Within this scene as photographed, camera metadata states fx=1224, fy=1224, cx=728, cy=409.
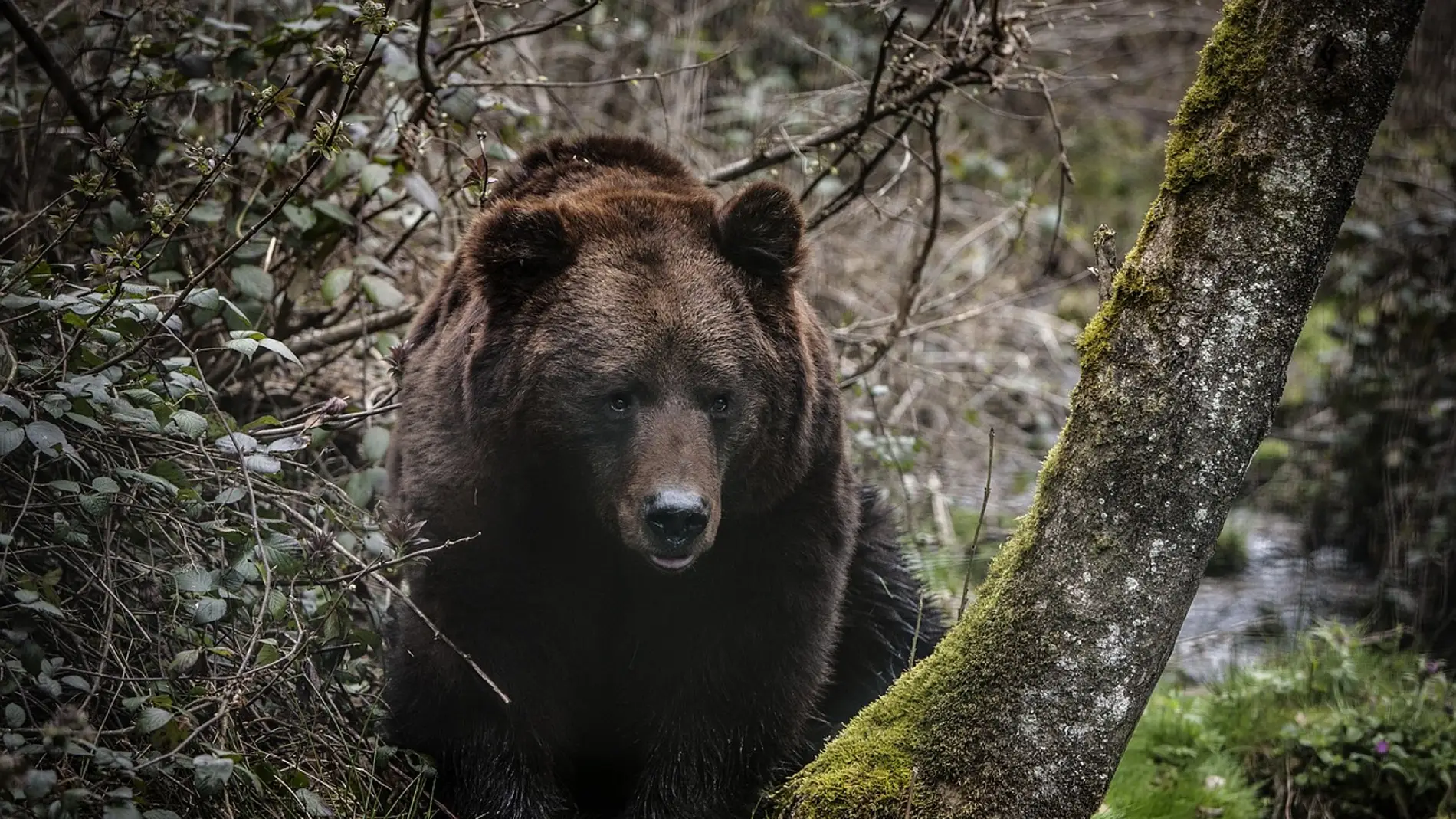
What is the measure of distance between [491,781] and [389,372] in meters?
1.48

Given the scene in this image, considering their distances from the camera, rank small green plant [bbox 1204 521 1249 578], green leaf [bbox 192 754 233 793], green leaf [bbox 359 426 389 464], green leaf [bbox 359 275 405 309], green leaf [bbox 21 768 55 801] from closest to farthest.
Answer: green leaf [bbox 21 768 55 801], green leaf [bbox 192 754 233 793], green leaf [bbox 359 426 389 464], green leaf [bbox 359 275 405 309], small green plant [bbox 1204 521 1249 578]

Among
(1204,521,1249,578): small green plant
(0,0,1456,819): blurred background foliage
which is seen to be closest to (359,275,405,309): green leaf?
(0,0,1456,819): blurred background foliage

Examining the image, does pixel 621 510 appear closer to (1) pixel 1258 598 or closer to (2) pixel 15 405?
(2) pixel 15 405

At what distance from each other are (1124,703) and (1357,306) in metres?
5.83

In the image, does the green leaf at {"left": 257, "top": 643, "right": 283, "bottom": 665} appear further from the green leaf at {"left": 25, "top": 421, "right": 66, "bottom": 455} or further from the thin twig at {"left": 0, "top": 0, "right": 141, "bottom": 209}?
the thin twig at {"left": 0, "top": 0, "right": 141, "bottom": 209}

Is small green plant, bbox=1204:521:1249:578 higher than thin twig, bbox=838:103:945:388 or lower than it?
lower

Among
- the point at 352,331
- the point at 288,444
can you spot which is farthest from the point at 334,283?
the point at 288,444

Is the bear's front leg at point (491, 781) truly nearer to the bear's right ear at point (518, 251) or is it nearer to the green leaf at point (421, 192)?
the bear's right ear at point (518, 251)

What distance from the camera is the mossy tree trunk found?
2.73 meters

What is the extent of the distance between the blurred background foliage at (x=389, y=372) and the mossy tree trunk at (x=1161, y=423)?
3.59 ft

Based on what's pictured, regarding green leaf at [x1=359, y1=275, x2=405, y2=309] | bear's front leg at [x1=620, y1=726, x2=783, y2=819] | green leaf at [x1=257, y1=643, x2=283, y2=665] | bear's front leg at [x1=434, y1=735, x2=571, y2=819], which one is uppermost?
green leaf at [x1=359, y1=275, x2=405, y2=309]

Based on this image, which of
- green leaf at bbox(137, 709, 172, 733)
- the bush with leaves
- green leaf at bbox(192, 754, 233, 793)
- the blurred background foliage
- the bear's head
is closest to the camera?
green leaf at bbox(192, 754, 233, 793)

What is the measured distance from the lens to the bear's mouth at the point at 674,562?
3551mm

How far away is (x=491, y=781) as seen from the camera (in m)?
3.82
